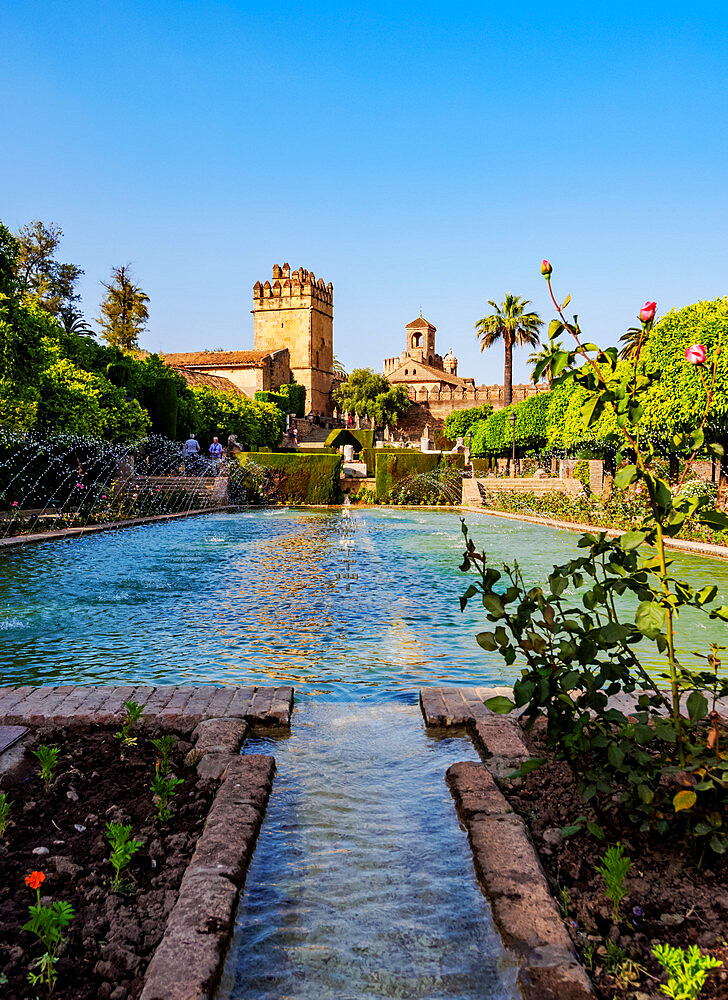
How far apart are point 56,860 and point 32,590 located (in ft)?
21.6

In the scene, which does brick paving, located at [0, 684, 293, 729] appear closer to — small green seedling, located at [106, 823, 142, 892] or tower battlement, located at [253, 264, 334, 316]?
small green seedling, located at [106, 823, 142, 892]

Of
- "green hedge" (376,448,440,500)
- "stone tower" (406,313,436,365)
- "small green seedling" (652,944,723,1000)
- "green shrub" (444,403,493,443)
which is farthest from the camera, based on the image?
"stone tower" (406,313,436,365)

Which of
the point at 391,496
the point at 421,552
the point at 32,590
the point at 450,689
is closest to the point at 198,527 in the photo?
the point at 421,552

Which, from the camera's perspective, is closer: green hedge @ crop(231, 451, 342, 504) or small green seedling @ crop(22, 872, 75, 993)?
small green seedling @ crop(22, 872, 75, 993)

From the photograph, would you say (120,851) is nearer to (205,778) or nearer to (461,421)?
(205,778)

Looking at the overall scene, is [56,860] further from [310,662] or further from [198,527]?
[198,527]

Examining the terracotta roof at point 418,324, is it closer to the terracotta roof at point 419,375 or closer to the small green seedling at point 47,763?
the terracotta roof at point 419,375

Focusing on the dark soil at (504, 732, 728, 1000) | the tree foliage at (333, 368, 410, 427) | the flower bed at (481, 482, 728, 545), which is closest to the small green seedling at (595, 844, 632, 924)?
the dark soil at (504, 732, 728, 1000)

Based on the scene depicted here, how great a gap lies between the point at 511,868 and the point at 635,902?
38cm

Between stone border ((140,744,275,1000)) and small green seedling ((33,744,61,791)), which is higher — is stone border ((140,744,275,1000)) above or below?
below

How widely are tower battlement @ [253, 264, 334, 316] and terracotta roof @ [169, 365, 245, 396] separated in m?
17.9

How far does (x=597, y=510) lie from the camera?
18.7 metres

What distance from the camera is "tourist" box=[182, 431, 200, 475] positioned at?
111 ft

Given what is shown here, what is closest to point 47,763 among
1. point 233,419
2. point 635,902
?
point 635,902
